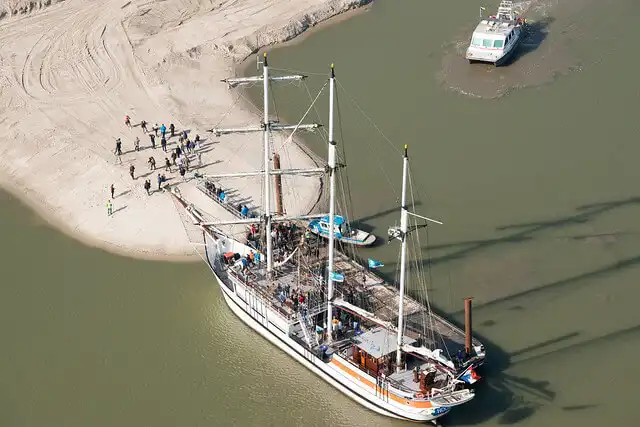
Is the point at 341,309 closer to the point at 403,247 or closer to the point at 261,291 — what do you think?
the point at 261,291

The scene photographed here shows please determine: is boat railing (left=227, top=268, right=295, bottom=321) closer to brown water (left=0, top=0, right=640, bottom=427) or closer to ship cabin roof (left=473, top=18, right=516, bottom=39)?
brown water (left=0, top=0, right=640, bottom=427)

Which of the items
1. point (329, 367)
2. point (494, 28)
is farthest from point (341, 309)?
point (494, 28)

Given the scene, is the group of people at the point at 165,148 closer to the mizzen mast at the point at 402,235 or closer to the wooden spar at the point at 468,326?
the mizzen mast at the point at 402,235

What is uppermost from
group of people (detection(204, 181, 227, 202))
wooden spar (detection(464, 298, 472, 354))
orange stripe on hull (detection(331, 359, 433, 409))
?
group of people (detection(204, 181, 227, 202))

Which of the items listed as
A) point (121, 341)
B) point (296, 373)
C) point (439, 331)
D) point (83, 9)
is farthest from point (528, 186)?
point (83, 9)

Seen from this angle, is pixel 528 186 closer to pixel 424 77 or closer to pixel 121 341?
pixel 424 77

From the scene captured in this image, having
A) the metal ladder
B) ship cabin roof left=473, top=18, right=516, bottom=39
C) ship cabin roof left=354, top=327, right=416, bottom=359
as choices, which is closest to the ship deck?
the metal ladder
